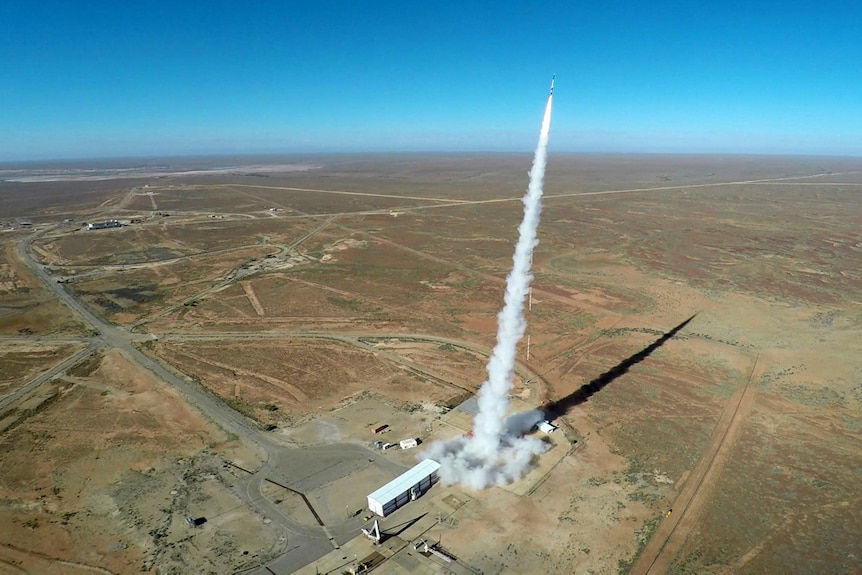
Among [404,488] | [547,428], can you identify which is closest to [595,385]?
[547,428]

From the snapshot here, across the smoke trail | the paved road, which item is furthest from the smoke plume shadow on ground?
the paved road

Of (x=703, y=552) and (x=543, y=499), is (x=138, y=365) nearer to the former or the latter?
(x=543, y=499)

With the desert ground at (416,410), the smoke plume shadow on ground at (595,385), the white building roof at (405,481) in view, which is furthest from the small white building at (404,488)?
the smoke plume shadow on ground at (595,385)

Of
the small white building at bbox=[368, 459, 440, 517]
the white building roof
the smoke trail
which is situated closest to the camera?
the small white building at bbox=[368, 459, 440, 517]

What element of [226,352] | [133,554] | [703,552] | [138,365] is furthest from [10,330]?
[703,552]

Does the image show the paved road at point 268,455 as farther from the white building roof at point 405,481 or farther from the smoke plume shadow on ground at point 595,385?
the smoke plume shadow on ground at point 595,385

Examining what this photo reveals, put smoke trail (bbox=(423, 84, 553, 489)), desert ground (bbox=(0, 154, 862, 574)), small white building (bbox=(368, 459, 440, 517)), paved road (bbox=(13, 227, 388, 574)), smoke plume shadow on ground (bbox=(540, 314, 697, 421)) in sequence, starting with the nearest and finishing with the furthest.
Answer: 1. paved road (bbox=(13, 227, 388, 574))
2. desert ground (bbox=(0, 154, 862, 574))
3. small white building (bbox=(368, 459, 440, 517))
4. smoke trail (bbox=(423, 84, 553, 489))
5. smoke plume shadow on ground (bbox=(540, 314, 697, 421))

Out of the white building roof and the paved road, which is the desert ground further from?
the white building roof
